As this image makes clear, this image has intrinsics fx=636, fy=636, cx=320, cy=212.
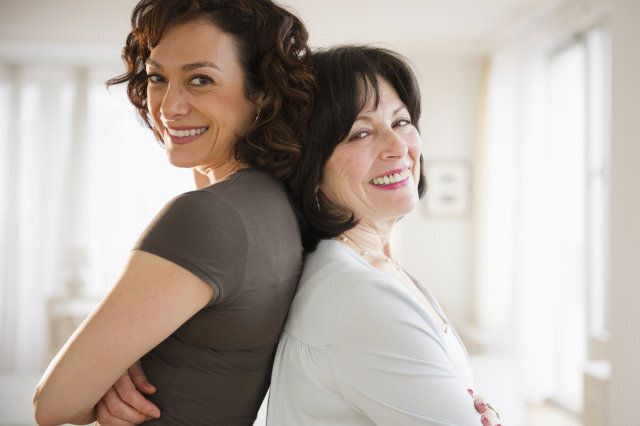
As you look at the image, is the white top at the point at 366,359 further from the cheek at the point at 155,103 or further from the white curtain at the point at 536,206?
the white curtain at the point at 536,206

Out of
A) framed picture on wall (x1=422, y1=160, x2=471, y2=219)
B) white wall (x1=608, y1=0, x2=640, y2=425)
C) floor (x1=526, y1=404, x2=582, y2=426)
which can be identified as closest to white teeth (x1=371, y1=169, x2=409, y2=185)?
white wall (x1=608, y1=0, x2=640, y2=425)

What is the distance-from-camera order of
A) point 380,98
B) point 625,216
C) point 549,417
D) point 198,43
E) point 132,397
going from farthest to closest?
point 549,417
point 625,216
point 380,98
point 198,43
point 132,397

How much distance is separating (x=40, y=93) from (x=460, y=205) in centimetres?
464

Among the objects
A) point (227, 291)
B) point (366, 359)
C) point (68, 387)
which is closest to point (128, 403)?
point (68, 387)

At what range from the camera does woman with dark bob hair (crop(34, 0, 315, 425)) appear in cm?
98

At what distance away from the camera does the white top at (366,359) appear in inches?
42.3

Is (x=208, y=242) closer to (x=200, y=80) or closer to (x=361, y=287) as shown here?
(x=361, y=287)

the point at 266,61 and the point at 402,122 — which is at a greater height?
the point at 266,61

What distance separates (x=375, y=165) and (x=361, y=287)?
37 cm

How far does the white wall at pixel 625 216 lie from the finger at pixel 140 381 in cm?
317

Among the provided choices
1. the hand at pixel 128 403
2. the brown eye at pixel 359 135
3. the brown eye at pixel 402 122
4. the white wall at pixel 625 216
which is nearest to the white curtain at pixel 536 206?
the white wall at pixel 625 216

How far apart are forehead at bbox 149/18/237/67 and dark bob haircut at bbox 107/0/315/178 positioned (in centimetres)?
1

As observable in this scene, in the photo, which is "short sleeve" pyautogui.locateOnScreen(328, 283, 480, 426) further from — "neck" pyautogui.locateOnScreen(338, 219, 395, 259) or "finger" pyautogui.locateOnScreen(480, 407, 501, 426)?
"neck" pyautogui.locateOnScreen(338, 219, 395, 259)

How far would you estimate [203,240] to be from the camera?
983 millimetres
